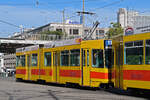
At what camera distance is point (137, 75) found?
14.1m

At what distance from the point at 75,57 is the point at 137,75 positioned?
5.64m

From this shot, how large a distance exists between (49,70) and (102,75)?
5.69 m

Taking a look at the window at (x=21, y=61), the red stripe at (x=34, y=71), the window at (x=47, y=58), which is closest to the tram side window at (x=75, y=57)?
the window at (x=47, y=58)

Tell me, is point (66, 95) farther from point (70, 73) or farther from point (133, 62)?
point (70, 73)

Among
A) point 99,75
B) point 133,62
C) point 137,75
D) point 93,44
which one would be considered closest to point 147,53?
point 133,62

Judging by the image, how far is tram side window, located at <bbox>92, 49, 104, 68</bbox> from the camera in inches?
687

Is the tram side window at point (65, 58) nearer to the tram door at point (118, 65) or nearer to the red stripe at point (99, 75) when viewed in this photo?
the red stripe at point (99, 75)

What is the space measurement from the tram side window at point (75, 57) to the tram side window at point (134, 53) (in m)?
4.37

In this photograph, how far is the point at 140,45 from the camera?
13914mm

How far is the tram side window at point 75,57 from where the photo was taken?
18.7 m

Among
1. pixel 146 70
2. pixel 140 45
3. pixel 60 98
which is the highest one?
pixel 140 45

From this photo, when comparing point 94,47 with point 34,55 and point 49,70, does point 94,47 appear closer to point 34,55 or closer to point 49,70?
point 49,70

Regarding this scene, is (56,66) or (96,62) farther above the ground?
(96,62)

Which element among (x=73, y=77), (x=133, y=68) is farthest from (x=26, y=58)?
(x=133, y=68)
